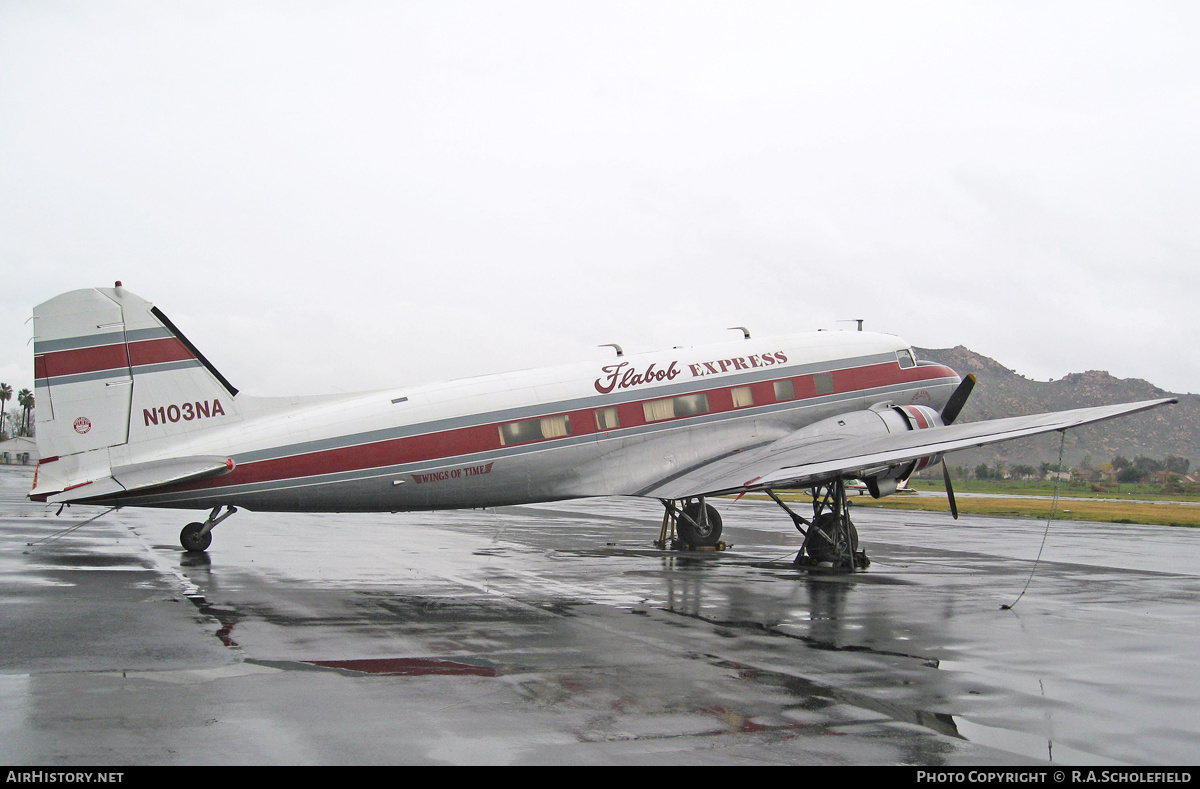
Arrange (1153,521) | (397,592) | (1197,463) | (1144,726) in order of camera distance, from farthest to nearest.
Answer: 1. (1197,463)
2. (1153,521)
3. (397,592)
4. (1144,726)

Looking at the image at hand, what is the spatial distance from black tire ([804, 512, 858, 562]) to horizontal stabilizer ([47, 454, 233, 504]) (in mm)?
11223

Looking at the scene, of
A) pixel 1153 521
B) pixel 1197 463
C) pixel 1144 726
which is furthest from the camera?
pixel 1197 463

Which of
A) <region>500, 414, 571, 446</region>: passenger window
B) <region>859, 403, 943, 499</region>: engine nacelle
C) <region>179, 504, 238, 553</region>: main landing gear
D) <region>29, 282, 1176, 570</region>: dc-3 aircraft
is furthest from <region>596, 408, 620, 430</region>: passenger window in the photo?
<region>179, 504, 238, 553</region>: main landing gear

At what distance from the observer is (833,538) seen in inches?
723

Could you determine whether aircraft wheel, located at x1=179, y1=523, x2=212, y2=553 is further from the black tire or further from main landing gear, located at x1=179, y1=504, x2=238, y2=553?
the black tire

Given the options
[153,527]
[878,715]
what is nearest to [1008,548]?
[878,715]

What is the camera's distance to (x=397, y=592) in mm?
14305

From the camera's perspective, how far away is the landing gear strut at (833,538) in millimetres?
18062

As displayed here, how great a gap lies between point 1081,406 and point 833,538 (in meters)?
153

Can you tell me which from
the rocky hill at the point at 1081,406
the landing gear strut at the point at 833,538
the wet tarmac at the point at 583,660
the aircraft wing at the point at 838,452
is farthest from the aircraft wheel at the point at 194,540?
the rocky hill at the point at 1081,406

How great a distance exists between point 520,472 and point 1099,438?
491 feet

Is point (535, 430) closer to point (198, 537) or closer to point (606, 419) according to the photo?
point (606, 419)

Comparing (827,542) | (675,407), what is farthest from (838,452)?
(675,407)

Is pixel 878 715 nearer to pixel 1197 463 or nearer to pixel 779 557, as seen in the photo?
pixel 779 557
